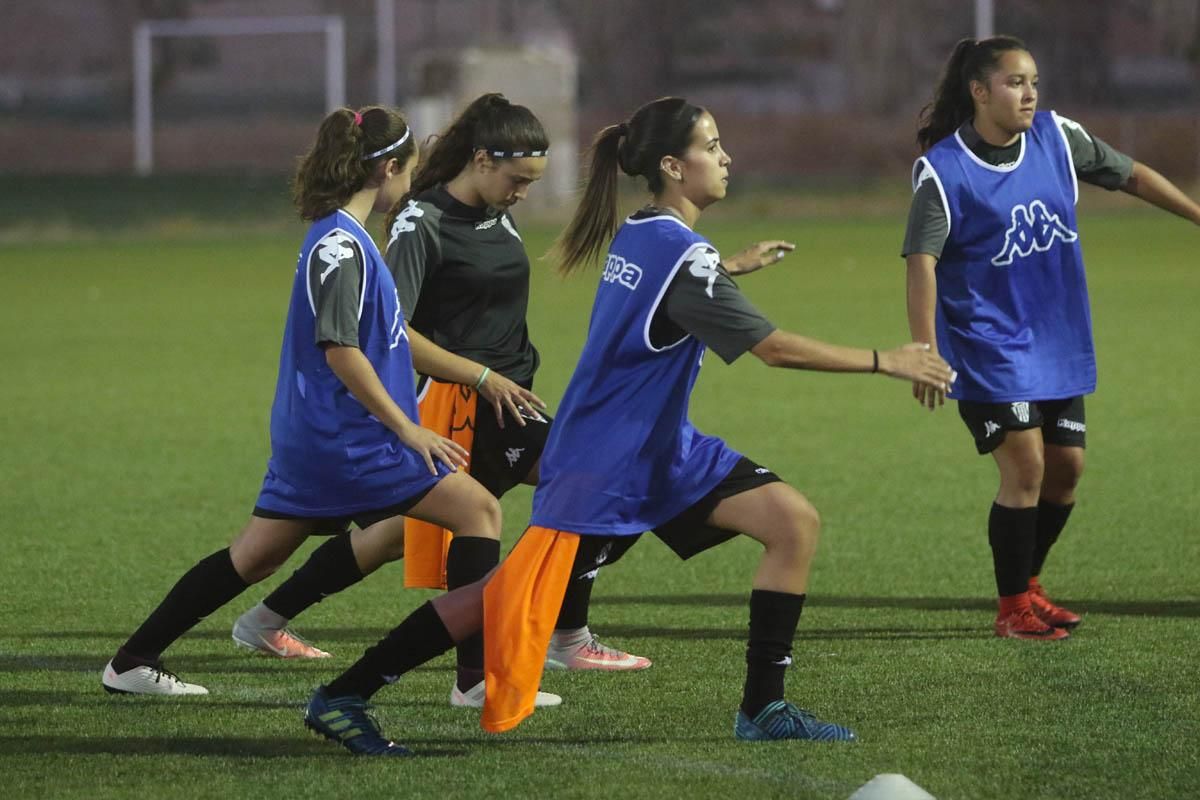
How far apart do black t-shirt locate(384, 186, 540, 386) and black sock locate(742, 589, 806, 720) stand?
1293 millimetres

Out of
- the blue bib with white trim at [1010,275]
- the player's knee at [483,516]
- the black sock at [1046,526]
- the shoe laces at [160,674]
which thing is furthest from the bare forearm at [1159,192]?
the shoe laces at [160,674]

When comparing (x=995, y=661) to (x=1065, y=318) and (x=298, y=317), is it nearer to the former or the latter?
(x=1065, y=318)

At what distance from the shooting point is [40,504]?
908cm

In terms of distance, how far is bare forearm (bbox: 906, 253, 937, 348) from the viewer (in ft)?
19.4

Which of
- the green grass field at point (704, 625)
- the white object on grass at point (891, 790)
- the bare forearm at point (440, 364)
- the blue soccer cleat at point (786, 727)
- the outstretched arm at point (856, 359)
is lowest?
the green grass field at point (704, 625)

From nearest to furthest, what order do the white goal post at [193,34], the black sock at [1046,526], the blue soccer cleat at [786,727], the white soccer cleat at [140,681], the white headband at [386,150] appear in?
the blue soccer cleat at [786,727] < the white headband at [386,150] < the white soccer cleat at [140,681] < the black sock at [1046,526] < the white goal post at [193,34]

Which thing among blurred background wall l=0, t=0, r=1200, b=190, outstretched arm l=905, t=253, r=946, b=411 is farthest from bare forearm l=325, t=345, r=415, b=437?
blurred background wall l=0, t=0, r=1200, b=190

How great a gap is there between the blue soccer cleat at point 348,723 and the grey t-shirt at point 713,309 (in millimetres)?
1191

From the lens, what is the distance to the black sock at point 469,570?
537 cm

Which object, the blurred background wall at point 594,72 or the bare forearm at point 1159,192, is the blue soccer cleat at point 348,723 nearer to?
the bare forearm at point 1159,192

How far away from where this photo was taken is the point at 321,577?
5863mm

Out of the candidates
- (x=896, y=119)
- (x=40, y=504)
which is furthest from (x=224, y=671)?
(x=896, y=119)

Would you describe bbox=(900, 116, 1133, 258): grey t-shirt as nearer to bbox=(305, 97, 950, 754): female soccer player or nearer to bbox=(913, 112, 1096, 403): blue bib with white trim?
bbox=(913, 112, 1096, 403): blue bib with white trim

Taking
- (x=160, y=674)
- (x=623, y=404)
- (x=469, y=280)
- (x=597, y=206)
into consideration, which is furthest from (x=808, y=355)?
(x=160, y=674)
